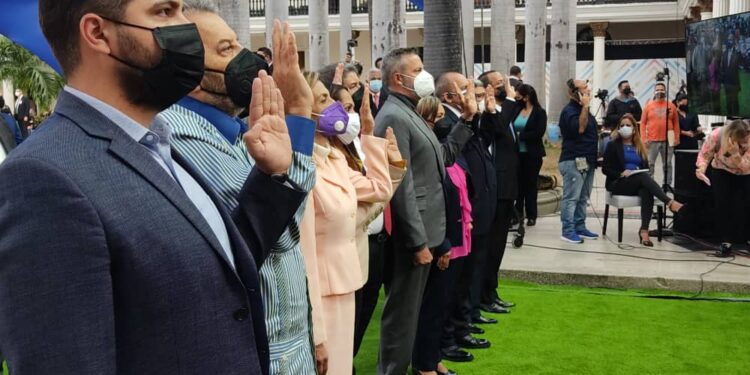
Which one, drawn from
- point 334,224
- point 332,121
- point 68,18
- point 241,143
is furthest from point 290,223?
point 332,121

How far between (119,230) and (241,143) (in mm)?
1150

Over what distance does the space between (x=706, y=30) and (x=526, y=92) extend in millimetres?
2161

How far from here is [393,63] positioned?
5523 mm

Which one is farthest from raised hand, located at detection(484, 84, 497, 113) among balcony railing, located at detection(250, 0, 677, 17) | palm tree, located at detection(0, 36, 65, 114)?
balcony railing, located at detection(250, 0, 677, 17)

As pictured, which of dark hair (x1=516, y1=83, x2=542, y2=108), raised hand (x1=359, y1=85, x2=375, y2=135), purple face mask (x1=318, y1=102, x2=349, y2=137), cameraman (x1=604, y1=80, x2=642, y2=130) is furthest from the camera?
cameraman (x1=604, y1=80, x2=642, y2=130)

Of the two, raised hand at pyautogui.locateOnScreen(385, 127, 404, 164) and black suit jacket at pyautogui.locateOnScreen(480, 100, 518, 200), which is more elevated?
raised hand at pyautogui.locateOnScreen(385, 127, 404, 164)

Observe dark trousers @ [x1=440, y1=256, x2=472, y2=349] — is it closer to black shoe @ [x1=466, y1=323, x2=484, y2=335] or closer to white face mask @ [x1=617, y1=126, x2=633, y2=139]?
black shoe @ [x1=466, y1=323, x2=484, y2=335]

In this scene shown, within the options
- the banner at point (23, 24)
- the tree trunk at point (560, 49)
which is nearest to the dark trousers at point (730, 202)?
the banner at point (23, 24)

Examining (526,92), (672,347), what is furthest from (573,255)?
(672,347)

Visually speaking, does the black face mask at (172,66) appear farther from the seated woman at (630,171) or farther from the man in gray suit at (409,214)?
the seated woman at (630,171)

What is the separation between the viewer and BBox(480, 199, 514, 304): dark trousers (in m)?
7.60

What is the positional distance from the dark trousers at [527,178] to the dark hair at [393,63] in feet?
17.1

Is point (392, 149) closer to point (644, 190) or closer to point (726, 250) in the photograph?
point (726, 250)

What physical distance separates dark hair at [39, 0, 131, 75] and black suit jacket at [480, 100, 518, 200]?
521 centimetres
